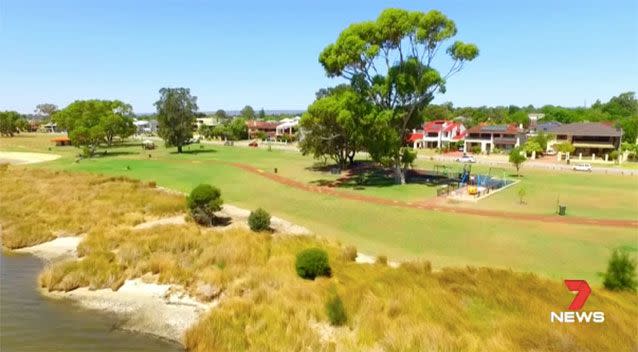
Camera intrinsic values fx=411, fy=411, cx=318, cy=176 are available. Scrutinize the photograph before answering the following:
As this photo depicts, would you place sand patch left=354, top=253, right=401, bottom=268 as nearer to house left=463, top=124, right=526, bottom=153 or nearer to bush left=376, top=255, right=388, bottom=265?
bush left=376, top=255, right=388, bottom=265

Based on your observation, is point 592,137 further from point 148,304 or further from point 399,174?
point 148,304

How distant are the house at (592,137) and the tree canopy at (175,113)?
75.9 m

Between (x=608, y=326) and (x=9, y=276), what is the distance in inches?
1026

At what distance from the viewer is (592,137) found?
264 feet

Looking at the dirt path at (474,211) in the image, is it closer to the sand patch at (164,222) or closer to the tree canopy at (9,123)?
the sand patch at (164,222)

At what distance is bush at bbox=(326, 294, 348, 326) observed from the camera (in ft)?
49.1

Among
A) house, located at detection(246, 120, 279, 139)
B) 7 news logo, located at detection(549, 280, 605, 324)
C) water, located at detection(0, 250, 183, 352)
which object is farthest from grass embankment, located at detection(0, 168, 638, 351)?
house, located at detection(246, 120, 279, 139)

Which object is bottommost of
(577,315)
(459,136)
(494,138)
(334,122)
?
(577,315)

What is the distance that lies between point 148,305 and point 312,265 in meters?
7.18

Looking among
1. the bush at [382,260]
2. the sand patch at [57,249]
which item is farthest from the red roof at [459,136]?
the sand patch at [57,249]

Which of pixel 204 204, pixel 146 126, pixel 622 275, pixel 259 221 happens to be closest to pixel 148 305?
pixel 259 221

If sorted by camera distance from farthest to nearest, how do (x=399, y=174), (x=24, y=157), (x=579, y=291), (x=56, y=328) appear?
(x=24, y=157), (x=399, y=174), (x=579, y=291), (x=56, y=328)

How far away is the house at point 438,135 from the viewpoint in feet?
338

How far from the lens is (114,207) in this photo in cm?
3312
